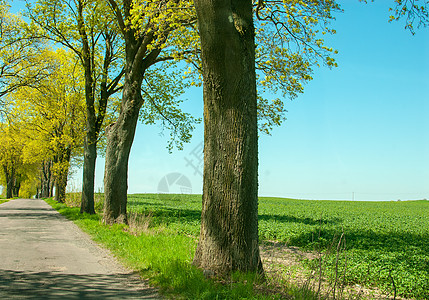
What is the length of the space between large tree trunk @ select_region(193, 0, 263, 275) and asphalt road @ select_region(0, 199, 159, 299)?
4.68ft

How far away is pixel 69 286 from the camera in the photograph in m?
6.27

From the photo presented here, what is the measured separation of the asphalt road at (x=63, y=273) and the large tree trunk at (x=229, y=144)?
4.68 ft

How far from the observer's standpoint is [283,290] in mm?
5672

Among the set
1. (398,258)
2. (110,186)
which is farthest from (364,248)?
(110,186)

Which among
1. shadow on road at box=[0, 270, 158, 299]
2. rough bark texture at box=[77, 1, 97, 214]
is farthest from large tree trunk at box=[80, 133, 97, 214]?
shadow on road at box=[0, 270, 158, 299]

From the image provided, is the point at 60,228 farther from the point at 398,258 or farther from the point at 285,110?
the point at 398,258

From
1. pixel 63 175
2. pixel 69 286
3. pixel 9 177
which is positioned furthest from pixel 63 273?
pixel 9 177

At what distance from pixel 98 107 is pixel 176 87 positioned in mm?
4977

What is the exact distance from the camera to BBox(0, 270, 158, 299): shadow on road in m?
5.72

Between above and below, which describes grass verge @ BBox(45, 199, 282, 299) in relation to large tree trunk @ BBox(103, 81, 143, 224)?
below

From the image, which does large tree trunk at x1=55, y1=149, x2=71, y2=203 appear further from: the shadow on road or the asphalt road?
the shadow on road

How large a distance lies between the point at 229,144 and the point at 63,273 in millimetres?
4256

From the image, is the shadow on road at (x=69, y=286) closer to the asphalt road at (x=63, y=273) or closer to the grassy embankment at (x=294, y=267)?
the asphalt road at (x=63, y=273)

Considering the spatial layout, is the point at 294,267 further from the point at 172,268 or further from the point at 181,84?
the point at 181,84
